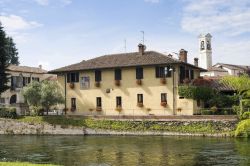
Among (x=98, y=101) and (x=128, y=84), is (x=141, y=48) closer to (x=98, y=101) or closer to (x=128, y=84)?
(x=128, y=84)

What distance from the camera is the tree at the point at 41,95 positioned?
51.2m

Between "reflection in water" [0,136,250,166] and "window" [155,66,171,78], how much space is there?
33.9 ft

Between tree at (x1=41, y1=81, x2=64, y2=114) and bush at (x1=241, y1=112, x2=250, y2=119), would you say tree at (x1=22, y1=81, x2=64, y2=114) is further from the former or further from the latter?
bush at (x1=241, y1=112, x2=250, y2=119)

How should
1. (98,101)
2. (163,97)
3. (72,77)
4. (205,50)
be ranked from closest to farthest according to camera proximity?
(163,97)
(98,101)
(72,77)
(205,50)

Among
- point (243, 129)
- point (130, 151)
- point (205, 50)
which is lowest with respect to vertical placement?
point (130, 151)

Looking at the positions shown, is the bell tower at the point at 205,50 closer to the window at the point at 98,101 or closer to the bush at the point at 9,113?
the window at the point at 98,101

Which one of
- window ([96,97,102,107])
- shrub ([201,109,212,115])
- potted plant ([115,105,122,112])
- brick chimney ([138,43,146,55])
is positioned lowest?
shrub ([201,109,212,115])

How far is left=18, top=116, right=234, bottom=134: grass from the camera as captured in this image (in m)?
42.1

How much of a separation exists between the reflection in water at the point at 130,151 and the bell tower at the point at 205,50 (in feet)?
150

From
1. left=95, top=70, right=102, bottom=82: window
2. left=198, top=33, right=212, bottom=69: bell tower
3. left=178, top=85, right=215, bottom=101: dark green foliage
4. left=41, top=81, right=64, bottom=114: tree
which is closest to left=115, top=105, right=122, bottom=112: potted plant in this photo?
left=95, top=70, right=102, bottom=82: window

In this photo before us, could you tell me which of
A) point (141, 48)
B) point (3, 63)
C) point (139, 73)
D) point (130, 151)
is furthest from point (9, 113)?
point (130, 151)

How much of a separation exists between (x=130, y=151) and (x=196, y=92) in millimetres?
17247

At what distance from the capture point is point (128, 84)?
5191 centimetres

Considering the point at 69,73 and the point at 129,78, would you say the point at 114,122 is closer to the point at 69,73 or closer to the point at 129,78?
the point at 129,78
